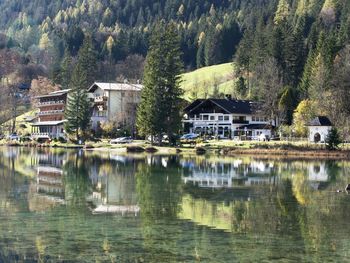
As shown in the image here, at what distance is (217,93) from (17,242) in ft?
291

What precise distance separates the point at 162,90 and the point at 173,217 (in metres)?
50.2

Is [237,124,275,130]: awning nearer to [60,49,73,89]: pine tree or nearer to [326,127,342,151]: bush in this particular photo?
[326,127,342,151]: bush

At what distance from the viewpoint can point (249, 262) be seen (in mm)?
15398

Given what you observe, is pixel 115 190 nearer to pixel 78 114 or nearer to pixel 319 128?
pixel 319 128

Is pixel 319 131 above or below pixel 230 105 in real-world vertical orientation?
below

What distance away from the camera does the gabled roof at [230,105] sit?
285 feet

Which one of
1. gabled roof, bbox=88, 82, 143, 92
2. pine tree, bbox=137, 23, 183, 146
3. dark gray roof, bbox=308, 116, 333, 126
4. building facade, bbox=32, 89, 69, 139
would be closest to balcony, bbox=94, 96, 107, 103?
gabled roof, bbox=88, 82, 143, 92

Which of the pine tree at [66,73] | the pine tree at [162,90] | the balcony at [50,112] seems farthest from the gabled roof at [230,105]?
the pine tree at [66,73]

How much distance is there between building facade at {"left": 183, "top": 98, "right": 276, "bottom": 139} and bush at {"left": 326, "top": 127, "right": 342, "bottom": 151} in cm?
2375

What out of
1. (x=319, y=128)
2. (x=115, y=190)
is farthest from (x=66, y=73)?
(x=115, y=190)

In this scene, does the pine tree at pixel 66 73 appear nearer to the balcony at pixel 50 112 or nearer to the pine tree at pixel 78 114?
the balcony at pixel 50 112

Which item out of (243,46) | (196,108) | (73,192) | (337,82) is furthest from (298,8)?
(73,192)

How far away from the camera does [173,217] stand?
22.1m

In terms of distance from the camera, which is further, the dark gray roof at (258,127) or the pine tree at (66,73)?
the pine tree at (66,73)
